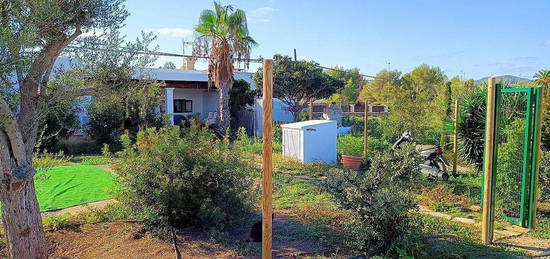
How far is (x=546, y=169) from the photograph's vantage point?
5879 mm

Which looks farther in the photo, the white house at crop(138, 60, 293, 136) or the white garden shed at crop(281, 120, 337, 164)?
the white house at crop(138, 60, 293, 136)

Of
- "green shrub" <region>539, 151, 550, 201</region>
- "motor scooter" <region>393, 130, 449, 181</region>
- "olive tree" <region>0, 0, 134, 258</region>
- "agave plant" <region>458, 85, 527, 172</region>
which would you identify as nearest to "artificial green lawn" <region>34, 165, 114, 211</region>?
"olive tree" <region>0, 0, 134, 258</region>

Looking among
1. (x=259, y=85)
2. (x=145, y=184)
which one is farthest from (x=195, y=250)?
(x=259, y=85)

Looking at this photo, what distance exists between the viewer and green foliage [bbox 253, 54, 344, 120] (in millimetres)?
21484

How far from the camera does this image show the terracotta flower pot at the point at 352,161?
9.63 metres

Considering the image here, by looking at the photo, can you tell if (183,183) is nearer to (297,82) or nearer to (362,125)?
(362,125)

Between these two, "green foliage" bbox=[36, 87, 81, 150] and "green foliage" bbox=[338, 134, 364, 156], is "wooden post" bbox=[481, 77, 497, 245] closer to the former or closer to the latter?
"green foliage" bbox=[36, 87, 81, 150]

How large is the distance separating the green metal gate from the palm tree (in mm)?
9835

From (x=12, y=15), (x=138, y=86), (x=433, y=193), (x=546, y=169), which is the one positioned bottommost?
(x=433, y=193)

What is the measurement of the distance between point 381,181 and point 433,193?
339 centimetres

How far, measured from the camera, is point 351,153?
10.2 m

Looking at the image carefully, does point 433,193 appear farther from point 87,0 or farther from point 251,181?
point 87,0

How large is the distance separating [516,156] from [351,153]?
4.95 metres

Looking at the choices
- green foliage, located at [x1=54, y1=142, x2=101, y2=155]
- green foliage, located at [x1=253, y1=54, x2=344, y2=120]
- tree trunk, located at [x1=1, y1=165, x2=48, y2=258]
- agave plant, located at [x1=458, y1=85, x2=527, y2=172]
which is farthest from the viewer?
green foliage, located at [x1=253, y1=54, x2=344, y2=120]
